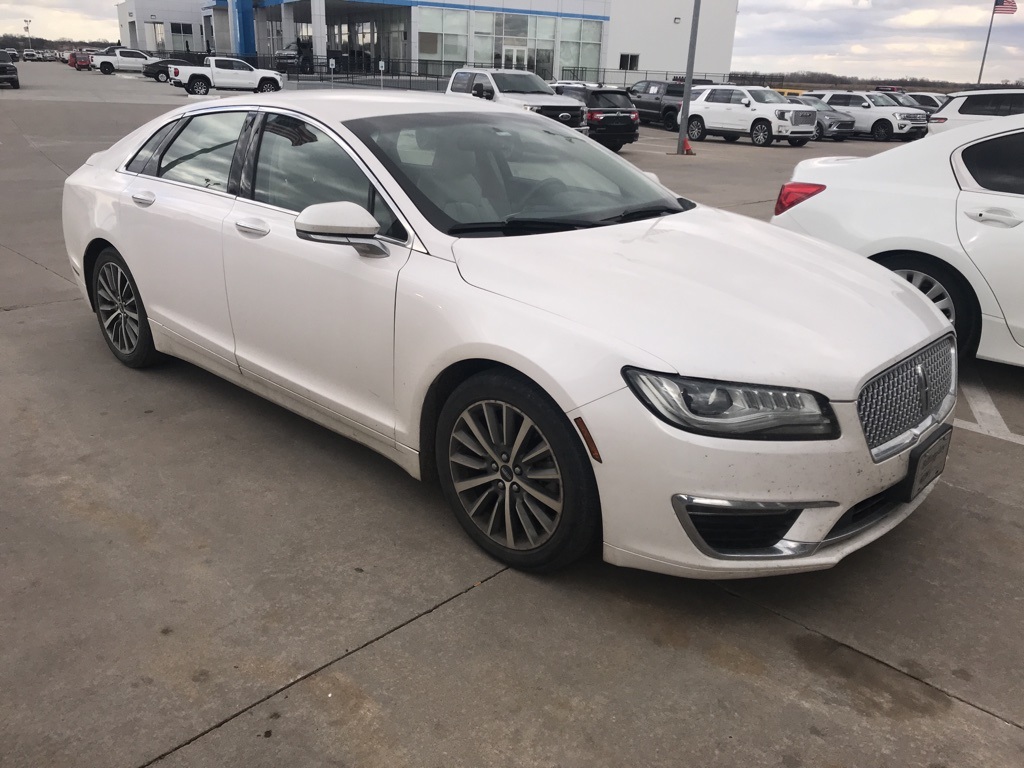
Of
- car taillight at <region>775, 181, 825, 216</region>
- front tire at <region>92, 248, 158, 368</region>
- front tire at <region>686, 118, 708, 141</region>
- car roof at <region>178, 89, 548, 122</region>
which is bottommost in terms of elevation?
front tire at <region>686, 118, 708, 141</region>

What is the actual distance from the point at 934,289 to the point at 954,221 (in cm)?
40

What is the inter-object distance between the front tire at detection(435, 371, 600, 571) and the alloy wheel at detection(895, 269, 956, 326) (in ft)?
10.1

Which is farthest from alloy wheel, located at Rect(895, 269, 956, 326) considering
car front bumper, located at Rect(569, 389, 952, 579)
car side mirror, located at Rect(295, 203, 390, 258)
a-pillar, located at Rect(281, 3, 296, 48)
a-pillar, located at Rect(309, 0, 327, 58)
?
a-pillar, located at Rect(281, 3, 296, 48)

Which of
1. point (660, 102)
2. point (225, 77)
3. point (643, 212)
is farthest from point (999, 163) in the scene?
point (225, 77)

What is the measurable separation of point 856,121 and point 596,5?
2575cm

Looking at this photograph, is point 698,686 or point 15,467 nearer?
point 698,686

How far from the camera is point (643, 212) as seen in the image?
3779 millimetres

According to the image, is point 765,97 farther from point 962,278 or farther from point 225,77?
point 225,77

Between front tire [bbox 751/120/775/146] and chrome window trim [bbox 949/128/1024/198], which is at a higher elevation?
chrome window trim [bbox 949/128/1024/198]

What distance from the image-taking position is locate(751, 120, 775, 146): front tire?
25503 millimetres

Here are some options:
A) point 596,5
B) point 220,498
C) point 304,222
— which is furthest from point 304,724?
point 596,5

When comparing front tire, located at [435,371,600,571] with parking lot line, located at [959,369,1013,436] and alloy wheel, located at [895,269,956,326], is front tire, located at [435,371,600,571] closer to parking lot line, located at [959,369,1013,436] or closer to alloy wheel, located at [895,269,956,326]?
parking lot line, located at [959,369,1013,436]

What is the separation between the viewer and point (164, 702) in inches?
95.9

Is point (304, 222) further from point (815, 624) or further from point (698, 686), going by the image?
point (815, 624)
